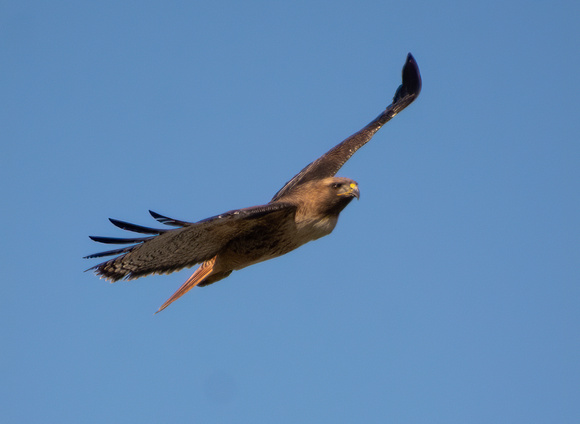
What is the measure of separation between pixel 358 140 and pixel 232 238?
3.12 metres

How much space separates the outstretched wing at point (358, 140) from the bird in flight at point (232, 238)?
2.48 feet

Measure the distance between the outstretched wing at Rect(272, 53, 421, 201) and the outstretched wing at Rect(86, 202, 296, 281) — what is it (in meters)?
1.41

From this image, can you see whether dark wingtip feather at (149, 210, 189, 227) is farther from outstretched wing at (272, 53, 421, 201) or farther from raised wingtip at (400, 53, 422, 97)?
raised wingtip at (400, 53, 422, 97)

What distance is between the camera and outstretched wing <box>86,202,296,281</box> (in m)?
7.01

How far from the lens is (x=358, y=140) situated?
1038 cm

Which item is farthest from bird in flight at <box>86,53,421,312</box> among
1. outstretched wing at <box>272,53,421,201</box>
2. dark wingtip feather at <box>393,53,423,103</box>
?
dark wingtip feather at <box>393,53,423,103</box>

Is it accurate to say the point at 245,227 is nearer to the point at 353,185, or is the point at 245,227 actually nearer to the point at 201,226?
the point at 201,226

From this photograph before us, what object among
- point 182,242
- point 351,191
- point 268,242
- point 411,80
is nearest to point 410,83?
point 411,80

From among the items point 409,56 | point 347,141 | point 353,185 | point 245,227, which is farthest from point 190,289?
point 409,56

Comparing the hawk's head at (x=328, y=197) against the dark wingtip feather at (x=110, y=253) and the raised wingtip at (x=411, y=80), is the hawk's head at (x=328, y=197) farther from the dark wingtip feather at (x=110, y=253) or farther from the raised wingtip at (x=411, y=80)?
the raised wingtip at (x=411, y=80)

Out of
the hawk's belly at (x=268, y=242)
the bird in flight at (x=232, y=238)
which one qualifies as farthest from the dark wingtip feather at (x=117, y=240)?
the hawk's belly at (x=268, y=242)

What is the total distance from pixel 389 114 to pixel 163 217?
525cm

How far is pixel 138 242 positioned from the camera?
702cm

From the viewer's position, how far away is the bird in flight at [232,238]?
712cm
